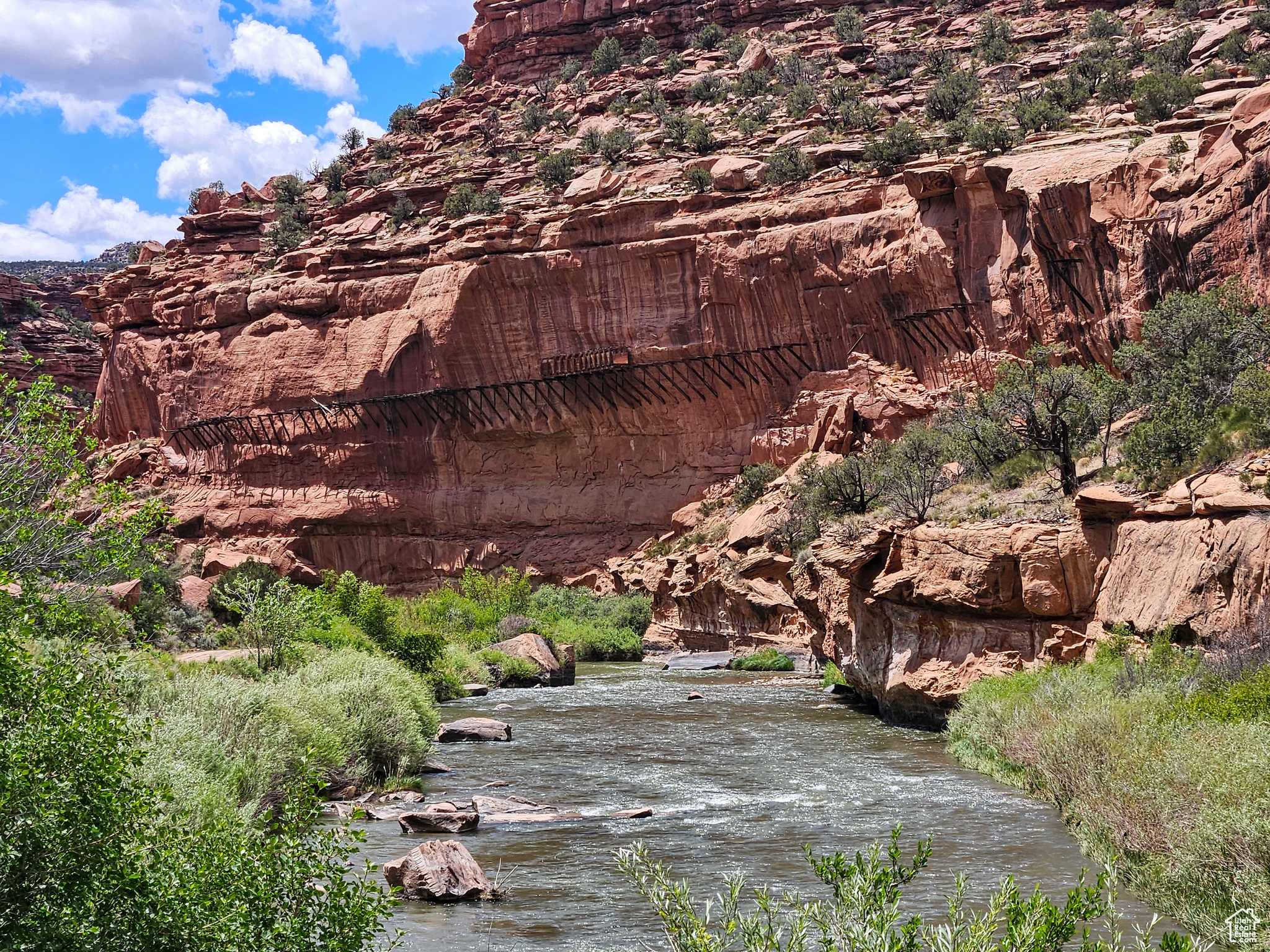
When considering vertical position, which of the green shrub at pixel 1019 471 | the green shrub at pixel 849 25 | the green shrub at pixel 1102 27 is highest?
the green shrub at pixel 849 25

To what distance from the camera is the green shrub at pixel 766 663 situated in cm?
2927

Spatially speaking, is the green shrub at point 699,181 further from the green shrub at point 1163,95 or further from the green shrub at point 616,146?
the green shrub at point 1163,95

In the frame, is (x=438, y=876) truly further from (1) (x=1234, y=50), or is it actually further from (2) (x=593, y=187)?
(1) (x=1234, y=50)

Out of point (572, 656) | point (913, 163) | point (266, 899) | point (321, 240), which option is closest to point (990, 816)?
point (266, 899)

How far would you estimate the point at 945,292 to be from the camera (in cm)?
3512

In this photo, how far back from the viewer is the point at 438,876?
9680mm

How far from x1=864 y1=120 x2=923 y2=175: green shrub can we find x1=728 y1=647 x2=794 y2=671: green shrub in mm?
18172

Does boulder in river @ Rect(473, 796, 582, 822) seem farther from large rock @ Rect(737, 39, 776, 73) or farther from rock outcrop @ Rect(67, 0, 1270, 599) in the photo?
large rock @ Rect(737, 39, 776, 73)

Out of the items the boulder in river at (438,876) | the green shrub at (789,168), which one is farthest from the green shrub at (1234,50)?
the boulder in river at (438,876)

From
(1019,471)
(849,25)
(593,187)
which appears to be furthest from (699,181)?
(1019,471)

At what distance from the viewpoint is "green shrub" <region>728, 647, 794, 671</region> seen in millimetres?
29266

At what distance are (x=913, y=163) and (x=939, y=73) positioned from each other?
12.1 meters

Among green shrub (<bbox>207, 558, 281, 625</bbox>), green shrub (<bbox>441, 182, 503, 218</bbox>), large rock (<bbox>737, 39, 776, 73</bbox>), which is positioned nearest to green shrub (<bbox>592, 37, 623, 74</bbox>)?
large rock (<bbox>737, 39, 776, 73</bbox>)

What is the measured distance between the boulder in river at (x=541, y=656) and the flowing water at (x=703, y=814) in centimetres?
667
